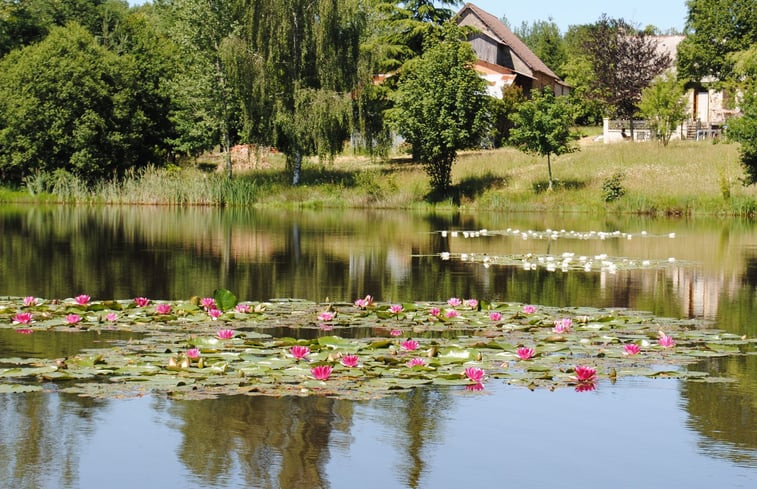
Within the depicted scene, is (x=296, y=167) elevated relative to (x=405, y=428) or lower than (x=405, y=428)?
elevated

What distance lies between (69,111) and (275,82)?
12970mm

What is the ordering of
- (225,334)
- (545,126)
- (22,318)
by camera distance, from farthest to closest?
(545,126) < (22,318) < (225,334)

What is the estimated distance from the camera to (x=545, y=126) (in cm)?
5259

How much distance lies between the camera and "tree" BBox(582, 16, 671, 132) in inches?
2689

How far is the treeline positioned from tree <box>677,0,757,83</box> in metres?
A: 0.10

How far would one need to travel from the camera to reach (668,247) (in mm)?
29734

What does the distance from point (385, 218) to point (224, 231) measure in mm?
11537

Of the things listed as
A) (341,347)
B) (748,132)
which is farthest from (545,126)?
(341,347)

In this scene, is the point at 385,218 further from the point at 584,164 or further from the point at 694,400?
→ the point at 694,400

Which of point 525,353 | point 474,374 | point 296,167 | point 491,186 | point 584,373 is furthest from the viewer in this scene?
point 296,167

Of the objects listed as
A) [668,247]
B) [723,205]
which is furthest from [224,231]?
[723,205]

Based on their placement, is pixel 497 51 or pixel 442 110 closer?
pixel 442 110

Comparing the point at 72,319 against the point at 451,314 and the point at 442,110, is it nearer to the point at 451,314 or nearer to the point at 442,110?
the point at 451,314

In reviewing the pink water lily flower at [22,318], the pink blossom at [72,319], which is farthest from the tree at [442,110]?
the pink water lily flower at [22,318]
